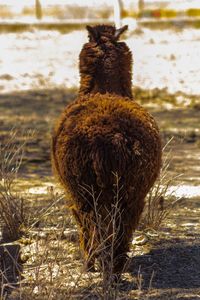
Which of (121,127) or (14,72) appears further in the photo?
(14,72)

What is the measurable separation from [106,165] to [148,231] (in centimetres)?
146

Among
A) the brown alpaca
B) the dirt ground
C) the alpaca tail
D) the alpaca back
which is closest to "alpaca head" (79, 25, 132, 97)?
the brown alpaca

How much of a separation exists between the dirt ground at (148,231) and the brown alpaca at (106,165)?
262 millimetres

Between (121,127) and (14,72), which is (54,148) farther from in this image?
(14,72)

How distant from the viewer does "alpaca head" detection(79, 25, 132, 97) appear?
5613 mm

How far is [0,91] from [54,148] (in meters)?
9.90

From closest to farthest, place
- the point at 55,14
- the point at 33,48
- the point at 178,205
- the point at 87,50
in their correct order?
1. the point at 87,50
2. the point at 178,205
3. the point at 33,48
4. the point at 55,14

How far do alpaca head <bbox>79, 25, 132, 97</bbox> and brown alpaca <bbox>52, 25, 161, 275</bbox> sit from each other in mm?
190

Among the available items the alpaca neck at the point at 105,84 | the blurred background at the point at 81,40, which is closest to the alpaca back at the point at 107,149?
the alpaca neck at the point at 105,84

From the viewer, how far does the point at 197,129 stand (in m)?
11.0

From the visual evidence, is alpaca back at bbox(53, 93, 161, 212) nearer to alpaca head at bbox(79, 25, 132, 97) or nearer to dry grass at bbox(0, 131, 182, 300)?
dry grass at bbox(0, 131, 182, 300)

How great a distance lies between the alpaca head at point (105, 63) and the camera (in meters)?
5.61

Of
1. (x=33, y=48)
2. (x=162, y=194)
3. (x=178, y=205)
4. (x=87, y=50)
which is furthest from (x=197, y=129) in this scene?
(x=33, y=48)

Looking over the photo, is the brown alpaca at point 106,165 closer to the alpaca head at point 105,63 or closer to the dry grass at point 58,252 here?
the dry grass at point 58,252
